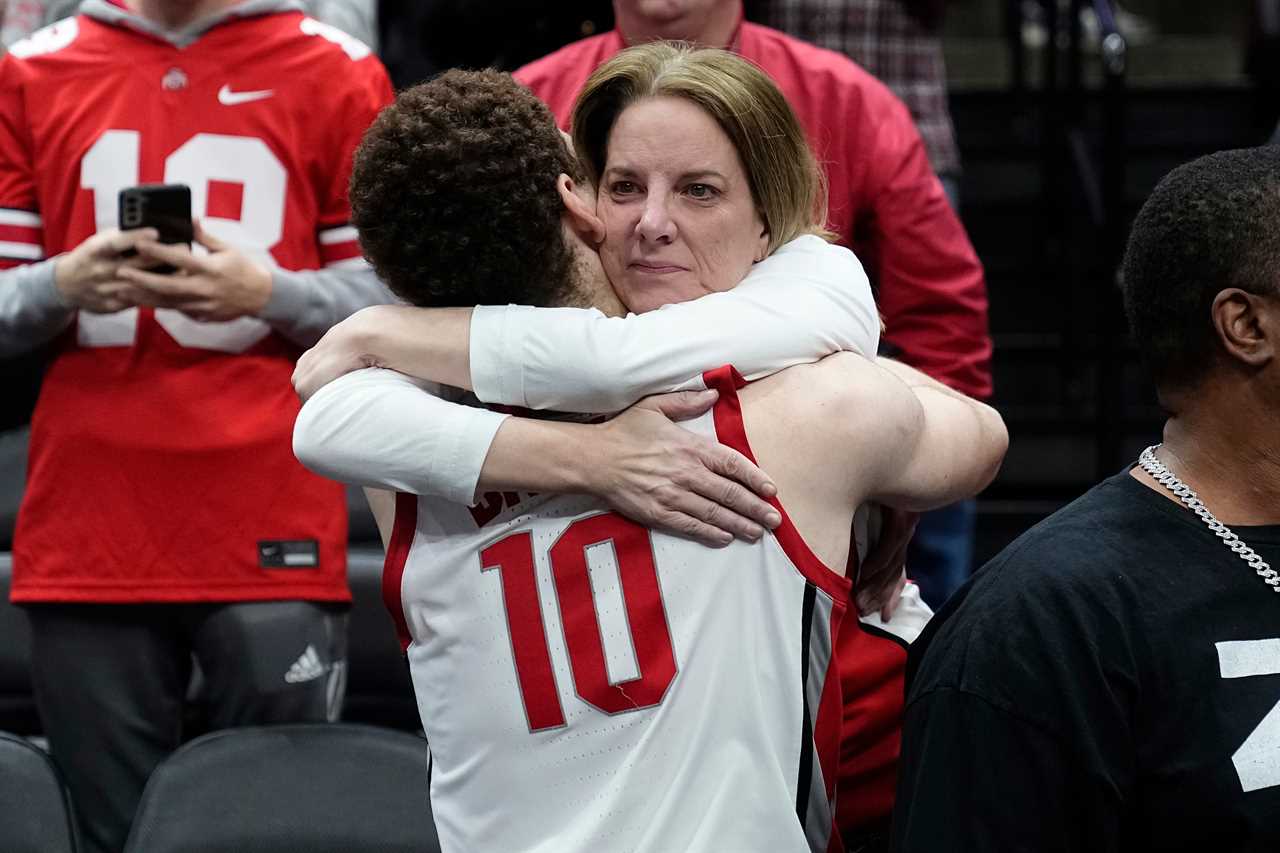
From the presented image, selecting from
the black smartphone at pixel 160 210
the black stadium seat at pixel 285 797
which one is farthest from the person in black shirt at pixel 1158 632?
the black smartphone at pixel 160 210

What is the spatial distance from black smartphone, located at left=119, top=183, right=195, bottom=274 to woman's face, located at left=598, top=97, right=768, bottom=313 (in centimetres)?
105

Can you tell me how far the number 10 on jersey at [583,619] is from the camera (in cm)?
169

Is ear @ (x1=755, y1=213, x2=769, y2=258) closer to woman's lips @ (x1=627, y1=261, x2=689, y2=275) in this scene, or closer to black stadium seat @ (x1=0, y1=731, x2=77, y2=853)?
woman's lips @ (x1=627, y1=261, x2=689, y2=275)

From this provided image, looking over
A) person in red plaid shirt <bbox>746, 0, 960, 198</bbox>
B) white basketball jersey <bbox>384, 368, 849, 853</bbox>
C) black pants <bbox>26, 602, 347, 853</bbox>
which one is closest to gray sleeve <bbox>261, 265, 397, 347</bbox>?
black pants <bbox>26, 602, 347, 853</bbox>

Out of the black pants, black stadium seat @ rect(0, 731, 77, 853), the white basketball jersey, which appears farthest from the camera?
the black pants

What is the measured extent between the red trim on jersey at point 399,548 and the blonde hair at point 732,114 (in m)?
0.42

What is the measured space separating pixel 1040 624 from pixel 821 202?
0.64 m

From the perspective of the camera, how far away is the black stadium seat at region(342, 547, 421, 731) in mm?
3848

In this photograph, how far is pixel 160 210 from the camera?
2.74 metres

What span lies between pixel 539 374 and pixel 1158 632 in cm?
64

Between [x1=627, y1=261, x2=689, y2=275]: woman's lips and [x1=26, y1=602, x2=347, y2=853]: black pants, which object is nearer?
[x1=627, y1=261, x2=689, y2=275]: woman's lips

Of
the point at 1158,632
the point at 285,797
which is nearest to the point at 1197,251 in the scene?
the point at 1158,632

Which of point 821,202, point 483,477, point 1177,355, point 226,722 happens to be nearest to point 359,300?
point 226,722

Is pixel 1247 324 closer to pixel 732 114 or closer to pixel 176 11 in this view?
pixel 732 114
